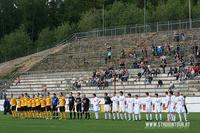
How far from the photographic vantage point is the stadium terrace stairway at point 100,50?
247 feet

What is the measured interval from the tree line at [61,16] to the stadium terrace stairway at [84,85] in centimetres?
1914

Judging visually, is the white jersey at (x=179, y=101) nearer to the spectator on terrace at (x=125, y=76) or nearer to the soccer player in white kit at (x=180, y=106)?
the soccer player in white kit at (x=180, y=106)

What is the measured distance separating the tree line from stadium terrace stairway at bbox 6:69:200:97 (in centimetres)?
1914

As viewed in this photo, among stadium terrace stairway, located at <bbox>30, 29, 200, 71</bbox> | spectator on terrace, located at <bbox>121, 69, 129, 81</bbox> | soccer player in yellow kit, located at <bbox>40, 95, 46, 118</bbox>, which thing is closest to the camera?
soccer player in yellow kit, located at <bbox>40, 95, 46, 118</bbox>

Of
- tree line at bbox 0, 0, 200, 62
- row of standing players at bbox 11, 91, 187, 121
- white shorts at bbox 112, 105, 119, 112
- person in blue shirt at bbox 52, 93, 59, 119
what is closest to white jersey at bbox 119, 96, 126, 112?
row of standing players at bbox 11, 91, 187, 121

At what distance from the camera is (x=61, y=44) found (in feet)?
298

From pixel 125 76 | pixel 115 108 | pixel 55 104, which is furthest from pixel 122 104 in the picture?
pixel 125 76

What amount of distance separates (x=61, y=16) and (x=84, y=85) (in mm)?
59676

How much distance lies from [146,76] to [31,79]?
61.2 feet

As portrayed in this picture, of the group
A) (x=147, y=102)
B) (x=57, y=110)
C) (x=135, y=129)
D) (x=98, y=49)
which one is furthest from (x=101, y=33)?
(x=135, y=129)

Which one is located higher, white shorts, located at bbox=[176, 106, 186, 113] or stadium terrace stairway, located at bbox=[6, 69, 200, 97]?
white shorts, located at bbox=[176, 106, 186, 113]

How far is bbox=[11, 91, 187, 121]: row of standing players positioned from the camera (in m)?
42.1

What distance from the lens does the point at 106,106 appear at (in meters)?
48.5

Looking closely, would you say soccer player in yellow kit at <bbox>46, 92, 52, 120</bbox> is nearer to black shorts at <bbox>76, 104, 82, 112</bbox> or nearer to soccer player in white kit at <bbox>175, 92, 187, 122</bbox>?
black shorts at <bbox>76, 104, 82, 112</bbox>
